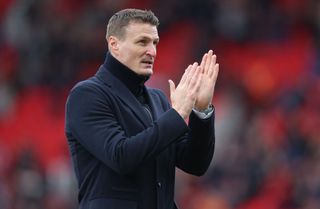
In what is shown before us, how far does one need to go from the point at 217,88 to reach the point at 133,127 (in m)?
8.31

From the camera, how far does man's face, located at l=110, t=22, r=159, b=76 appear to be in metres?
5.10

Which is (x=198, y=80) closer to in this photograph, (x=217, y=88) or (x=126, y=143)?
(x=126, y=143)

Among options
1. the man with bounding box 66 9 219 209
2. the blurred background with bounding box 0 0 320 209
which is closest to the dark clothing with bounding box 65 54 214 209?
the man with bounding box 66 9 219 209

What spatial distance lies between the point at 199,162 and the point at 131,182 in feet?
1.27

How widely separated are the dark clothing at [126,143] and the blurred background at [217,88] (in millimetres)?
5077

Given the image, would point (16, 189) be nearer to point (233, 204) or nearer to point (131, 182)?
point (233, 204)

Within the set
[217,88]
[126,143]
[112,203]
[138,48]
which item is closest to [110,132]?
[126,143]

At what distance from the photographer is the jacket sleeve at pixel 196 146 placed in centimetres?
512

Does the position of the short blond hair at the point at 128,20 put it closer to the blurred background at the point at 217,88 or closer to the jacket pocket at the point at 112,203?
the jacket pocket at the point at 112,203

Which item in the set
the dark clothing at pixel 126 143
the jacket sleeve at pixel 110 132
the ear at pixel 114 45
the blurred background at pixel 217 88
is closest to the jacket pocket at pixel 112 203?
the dark clothing at pixel 126 143

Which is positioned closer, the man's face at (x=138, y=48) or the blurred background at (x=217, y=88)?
the man's face at (x=138, y=48)

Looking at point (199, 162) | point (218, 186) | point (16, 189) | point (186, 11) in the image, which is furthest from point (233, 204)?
point (199, 162)

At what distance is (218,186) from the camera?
1152cm

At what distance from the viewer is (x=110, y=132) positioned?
4.91 meters
